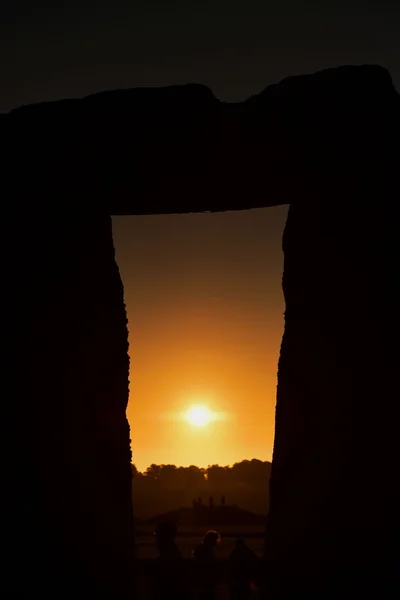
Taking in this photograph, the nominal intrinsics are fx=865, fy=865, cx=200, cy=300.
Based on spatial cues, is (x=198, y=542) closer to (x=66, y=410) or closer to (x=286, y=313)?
(x=66, y=410)

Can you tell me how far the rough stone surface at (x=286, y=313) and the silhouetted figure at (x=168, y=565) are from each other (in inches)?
18.4

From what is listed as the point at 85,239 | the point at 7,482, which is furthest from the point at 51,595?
the point at 85,239

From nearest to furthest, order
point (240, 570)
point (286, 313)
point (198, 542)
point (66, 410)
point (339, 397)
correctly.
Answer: point (240, 570) < point (339, 397) < point (66, 410) < point (286, 313) < point (198, 542)

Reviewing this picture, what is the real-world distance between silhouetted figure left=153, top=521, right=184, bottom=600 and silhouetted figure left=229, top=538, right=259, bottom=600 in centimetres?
34

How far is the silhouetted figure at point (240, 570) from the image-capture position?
5.59 meters

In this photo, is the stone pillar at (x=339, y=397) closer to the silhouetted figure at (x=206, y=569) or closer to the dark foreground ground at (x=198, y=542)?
the silhouetted figure at (x=206, y=569)

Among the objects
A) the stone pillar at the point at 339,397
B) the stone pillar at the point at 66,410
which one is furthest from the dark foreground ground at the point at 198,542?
the stone pillar at the point at 339,397

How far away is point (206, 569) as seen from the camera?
5.52 m

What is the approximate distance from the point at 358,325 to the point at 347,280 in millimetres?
344

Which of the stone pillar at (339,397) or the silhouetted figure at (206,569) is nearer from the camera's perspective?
the silhouetted figure at (206,569)

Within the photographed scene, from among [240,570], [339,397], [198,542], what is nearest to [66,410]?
[240,570]

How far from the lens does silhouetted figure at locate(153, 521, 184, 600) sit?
17.9ft

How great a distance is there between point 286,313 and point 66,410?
5.92 feet

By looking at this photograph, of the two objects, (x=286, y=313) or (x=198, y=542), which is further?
(x=198, y=542)
